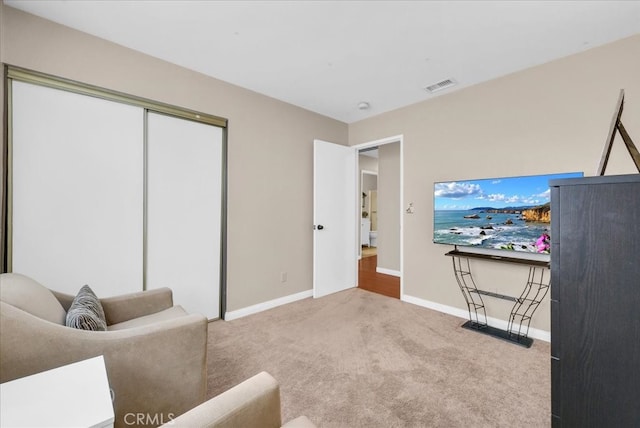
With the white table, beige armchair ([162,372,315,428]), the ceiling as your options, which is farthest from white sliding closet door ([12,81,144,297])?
beige armchair ([162,372,315,428])

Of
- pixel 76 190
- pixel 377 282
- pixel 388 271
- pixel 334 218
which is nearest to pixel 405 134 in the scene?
pixel 334 218

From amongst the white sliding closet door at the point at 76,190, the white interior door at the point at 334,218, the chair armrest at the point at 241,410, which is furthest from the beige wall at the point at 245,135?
the chair armrest at the point at 241,410

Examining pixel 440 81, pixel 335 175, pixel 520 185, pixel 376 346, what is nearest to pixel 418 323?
pixel 376 346

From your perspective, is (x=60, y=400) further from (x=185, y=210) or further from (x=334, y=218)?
(x=334, y=218)

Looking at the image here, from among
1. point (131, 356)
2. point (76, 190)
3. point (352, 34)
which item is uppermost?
point (352, 34)

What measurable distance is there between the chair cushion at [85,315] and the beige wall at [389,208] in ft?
14.9

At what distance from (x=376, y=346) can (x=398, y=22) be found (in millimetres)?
2706

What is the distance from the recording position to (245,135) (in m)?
3.25

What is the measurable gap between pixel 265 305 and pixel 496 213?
110 inches

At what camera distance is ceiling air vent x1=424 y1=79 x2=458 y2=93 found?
9.89 feet

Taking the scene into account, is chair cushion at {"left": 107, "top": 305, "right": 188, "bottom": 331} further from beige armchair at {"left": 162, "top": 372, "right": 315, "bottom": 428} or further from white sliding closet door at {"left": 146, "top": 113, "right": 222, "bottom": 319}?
beige armchair at {"left": 162, "top": 372, "right": 315, "bottom": 428}

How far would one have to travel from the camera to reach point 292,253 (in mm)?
3740

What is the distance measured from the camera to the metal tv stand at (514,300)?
261cm

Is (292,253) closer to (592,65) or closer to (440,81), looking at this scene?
(440,81)
